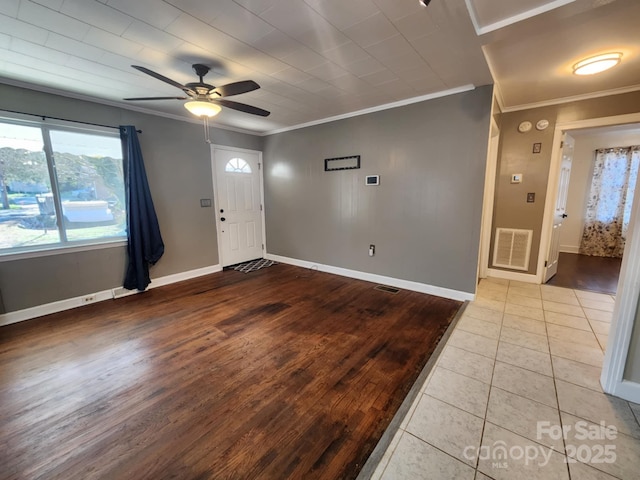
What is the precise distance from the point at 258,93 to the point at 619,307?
3.74 metres

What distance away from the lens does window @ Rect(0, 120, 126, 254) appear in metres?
2.82

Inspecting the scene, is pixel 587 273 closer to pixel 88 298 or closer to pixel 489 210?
pixel 489 210

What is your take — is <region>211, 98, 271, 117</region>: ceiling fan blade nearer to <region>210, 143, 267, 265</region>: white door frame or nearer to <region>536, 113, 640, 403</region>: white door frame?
<region>210, 143, 267, 265</region>: white door frame

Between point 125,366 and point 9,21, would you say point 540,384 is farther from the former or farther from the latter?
point 9,21

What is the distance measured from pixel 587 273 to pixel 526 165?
2.19 m

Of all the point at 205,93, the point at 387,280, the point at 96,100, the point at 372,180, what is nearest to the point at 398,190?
the point at 372,180

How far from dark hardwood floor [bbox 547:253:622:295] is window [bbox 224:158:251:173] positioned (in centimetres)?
530

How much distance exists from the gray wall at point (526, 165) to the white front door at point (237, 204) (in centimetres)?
418

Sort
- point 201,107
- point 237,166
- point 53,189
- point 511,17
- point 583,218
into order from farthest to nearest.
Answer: point 583,218
point 237,166
point 53,189
point 201,107
point 511,17

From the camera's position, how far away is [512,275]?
3.93 meters

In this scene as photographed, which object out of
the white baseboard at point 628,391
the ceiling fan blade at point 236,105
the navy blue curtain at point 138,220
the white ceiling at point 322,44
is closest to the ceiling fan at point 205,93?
the ceiling fan blade at point 236,105

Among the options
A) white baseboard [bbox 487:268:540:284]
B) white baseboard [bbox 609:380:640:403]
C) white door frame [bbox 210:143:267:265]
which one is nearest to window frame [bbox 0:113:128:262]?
white door frame [bbox 210:143:267:265]

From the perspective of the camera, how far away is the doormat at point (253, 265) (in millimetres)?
4803

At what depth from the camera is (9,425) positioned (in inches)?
63.2
